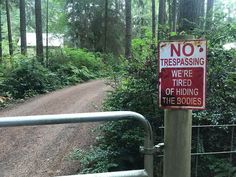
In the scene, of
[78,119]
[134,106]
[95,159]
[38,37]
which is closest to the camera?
[78,119]

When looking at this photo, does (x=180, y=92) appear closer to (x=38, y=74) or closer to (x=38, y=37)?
(x=38, y=74)

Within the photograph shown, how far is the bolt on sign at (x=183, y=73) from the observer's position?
7.36 feet

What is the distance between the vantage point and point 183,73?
227cm

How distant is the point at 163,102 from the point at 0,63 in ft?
47.5

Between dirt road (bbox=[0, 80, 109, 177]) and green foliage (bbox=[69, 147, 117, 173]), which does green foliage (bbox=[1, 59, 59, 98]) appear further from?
green foliage (bbox=[69, 147, 117, 173])

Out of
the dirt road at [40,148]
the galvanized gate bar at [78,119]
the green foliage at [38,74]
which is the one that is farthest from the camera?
the green foliage at [38,74]

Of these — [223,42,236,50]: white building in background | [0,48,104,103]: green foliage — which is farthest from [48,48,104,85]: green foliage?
[223,42,236,50]: white building in background

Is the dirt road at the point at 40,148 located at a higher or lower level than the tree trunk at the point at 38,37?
lower

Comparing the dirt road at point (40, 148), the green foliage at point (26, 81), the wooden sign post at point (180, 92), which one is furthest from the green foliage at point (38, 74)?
the wooden sign post at point (180, 92)

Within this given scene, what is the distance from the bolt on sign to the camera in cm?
224

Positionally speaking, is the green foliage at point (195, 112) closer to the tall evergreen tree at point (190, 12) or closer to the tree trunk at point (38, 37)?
the tall evergreen tree at point (190, 12)

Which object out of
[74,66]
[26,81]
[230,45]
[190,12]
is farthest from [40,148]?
[74,66]

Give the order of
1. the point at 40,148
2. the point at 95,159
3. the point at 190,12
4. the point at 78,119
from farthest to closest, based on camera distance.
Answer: the point at 40,148 < the point at 190,12 < the point at 95,159 < the point at 78,119

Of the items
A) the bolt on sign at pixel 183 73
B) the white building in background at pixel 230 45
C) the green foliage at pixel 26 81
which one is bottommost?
the green foliage at pixel 26 81
